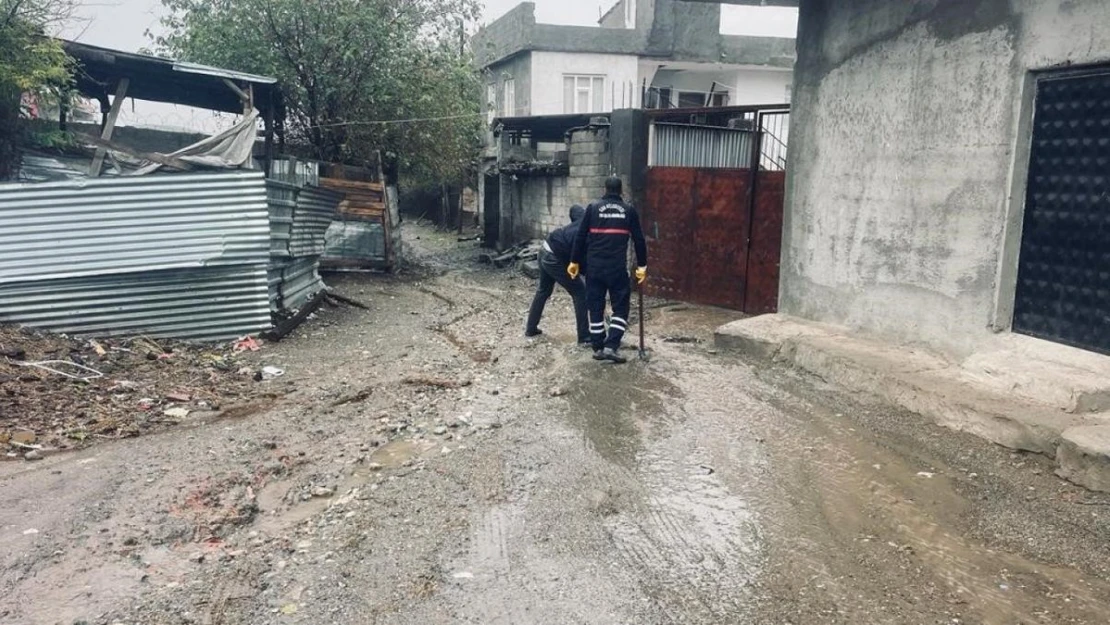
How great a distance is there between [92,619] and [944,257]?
19.1ft

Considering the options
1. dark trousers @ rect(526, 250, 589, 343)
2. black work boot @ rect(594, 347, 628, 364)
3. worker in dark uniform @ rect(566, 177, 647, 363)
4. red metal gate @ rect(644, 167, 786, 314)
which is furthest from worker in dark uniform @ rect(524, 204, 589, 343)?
red metal gate @ rect(644, 167, 786, 314)

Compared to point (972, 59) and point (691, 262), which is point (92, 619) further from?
point (691, 262)

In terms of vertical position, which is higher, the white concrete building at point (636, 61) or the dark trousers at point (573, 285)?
the white concrete building at point (636, 61)

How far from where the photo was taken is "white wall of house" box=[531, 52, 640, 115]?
22.7 m

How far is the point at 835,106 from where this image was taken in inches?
279

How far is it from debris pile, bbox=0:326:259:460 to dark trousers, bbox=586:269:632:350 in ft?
10.5

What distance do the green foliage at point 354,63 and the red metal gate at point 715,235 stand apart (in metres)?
6.46

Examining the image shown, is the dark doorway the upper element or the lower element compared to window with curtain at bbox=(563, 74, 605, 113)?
lower

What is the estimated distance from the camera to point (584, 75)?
23031mm

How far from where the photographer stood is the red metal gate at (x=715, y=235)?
9.48m

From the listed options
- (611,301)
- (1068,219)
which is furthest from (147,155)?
(1068,219)

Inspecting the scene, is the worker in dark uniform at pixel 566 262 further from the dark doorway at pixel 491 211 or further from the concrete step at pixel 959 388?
the dark doorway at pixel 491 211

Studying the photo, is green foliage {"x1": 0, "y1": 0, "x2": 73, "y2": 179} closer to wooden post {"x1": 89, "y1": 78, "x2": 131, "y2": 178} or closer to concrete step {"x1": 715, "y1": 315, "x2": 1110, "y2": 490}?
wooden post {"x1": 89, "y1": 78, "x2": 131, "y2": 178}

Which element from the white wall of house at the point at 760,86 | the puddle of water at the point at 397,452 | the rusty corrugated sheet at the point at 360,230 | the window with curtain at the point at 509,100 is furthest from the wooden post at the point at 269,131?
the white wall of house at the point at 760,86
